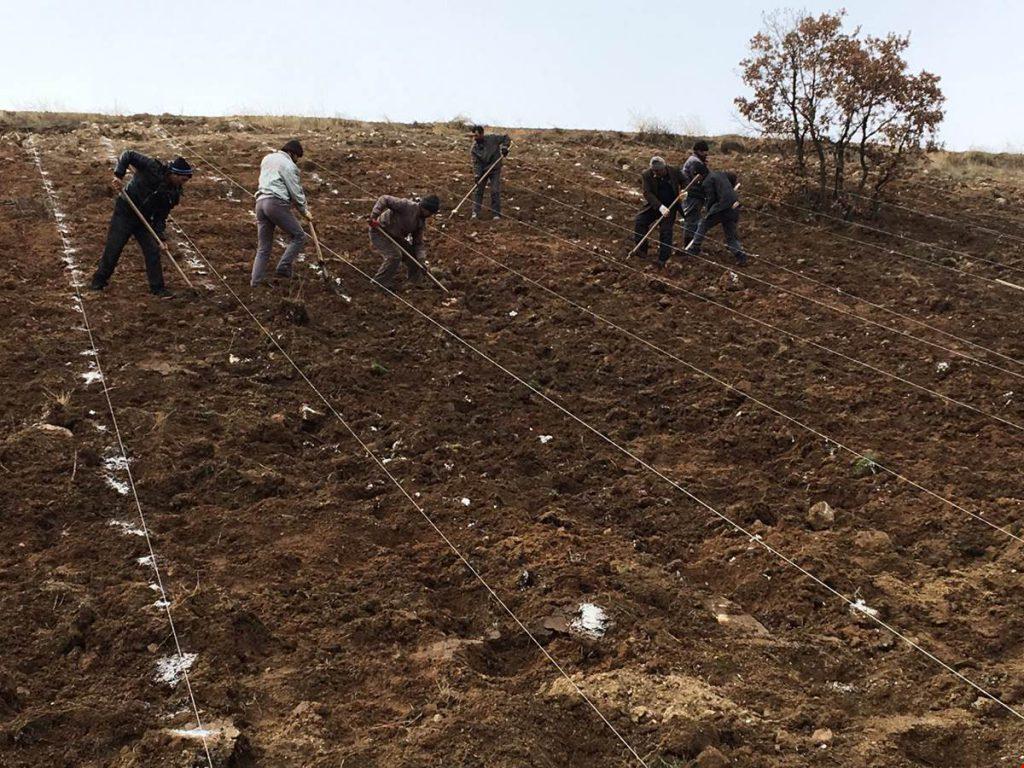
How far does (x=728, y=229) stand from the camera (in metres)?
10.9

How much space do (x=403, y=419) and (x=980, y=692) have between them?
4.28 meters

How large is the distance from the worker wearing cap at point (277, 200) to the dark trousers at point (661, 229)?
14.7ft

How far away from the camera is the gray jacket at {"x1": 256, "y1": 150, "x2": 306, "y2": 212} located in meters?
8.60

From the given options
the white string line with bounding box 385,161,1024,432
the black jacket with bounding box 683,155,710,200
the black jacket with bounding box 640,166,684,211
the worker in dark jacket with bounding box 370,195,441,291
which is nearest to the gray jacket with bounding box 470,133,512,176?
the white string line with bounding box 385,161,1024,432

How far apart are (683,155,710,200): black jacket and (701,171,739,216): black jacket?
122 mm

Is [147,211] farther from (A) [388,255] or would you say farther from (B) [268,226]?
(A) [388,255]

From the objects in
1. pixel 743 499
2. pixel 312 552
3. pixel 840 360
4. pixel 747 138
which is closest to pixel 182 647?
pixel 312 552

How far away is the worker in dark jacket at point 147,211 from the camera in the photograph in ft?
26.4

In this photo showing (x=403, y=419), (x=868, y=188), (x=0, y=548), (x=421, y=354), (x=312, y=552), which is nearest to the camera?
(x=0, y=548)

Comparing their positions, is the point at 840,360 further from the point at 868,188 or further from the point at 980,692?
the point at 868,188

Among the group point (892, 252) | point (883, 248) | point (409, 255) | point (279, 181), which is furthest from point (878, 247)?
point (279, 181)

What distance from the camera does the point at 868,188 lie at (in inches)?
523

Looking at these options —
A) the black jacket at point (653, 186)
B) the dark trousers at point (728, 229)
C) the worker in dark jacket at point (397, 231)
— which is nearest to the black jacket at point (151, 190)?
the worker in dark jacket at point (397, 231)

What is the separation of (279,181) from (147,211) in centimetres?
A: 130
